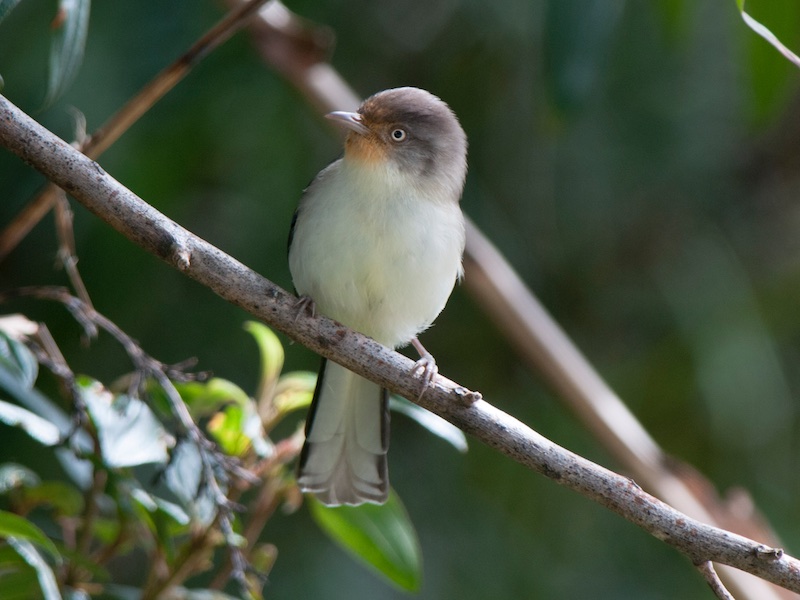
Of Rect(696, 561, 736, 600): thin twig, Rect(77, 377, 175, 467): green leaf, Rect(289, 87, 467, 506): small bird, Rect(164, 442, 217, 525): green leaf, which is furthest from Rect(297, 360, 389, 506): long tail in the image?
Rect(696, 561, 736, 600): thin twig

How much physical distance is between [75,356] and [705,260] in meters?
3.42

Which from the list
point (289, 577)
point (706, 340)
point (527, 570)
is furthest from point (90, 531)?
point (706, 340)

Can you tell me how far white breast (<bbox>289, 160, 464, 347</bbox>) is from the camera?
311 cm

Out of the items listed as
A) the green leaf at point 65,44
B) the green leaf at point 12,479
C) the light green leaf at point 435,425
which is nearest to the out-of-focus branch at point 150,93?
the green leaf at point 65,44

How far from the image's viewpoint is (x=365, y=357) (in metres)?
2.43

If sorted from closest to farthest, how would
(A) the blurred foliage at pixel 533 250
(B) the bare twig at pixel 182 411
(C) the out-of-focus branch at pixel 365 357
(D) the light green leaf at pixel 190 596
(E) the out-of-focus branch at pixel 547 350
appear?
(C) the out-of-focus branch at pixel 365 357 < (B) the bare twig at pixel 182 411 < (D) the light green leaf at pixel 190 596 < (E) the out-of-focus branch at pixel 547 350 < (A) the blurred foliage at pixel 533 250

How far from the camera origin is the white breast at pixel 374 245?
3107mm

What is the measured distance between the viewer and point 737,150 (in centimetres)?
Result: 568

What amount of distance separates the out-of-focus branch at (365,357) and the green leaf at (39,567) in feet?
2.98

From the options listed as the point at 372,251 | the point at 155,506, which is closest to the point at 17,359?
the point at 155,506

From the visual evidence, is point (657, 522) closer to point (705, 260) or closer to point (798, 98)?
point (705, 260)

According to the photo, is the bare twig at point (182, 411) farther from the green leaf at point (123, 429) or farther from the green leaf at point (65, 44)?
the green leaf at point (65, 44)

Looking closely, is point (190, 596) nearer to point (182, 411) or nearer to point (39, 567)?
point (39, 567)

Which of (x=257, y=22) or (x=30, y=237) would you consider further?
(x=30, y=237)
